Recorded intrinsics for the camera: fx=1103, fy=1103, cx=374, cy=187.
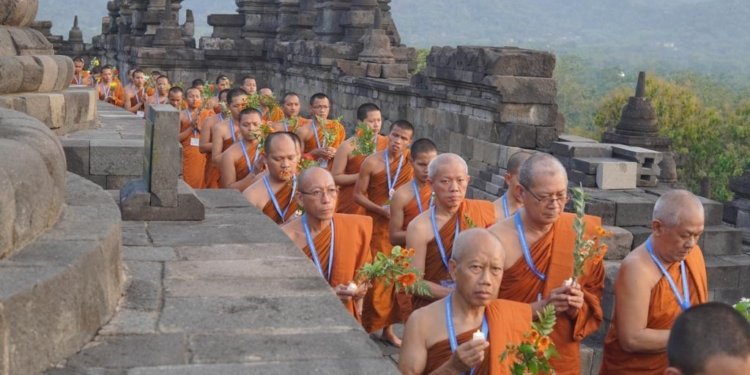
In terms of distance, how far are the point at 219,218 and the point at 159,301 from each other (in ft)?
5.73

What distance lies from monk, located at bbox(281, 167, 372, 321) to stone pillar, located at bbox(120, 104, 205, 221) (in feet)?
1.80

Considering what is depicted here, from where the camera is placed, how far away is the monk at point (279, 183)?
725cm

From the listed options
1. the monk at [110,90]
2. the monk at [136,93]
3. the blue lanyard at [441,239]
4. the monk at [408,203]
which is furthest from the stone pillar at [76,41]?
the blue lanyard at [441,239]

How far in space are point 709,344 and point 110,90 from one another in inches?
621

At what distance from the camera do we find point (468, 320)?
170 inches

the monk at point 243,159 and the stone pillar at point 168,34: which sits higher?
the stone pillar at point 168,34

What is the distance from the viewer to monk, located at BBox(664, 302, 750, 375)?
9.41 ft

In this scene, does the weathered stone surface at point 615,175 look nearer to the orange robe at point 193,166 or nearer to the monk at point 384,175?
the monk at point 384,175

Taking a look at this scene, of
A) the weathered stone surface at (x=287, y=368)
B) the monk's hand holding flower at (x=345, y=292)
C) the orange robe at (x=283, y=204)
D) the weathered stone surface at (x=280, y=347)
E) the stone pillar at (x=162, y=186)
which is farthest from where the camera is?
the orange robe at (x=283, y=204)

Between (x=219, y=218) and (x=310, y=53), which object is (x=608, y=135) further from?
(x=219, y=218)

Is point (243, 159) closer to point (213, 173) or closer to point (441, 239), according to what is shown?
point (213, 173)

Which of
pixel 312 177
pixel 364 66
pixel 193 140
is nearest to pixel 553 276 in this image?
pixel 312 177

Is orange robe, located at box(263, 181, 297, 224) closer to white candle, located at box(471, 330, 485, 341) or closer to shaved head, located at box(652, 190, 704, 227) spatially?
shaved head, located at box(652, 190, 704, 227)

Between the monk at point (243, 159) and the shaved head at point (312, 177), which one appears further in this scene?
the monk at point (243, 159)
